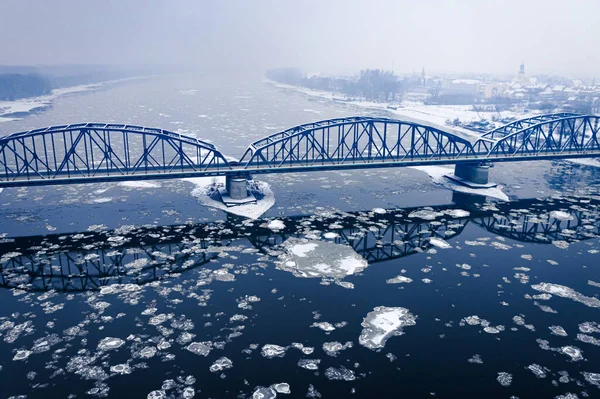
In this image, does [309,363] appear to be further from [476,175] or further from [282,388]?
[476,175]

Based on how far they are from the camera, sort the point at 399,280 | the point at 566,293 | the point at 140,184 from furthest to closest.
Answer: the point at 140,184 < the point at 399,280 < the point at 566,293

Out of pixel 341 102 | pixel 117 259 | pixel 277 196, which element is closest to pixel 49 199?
pixel 117 259

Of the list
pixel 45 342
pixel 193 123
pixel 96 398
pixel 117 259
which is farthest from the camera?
pixel 193 123

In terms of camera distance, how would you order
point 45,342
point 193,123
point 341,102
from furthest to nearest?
point 341,102 < point 193,123 < point 45,342

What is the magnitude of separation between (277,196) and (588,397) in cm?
3589

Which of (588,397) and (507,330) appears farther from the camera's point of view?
(507,330)

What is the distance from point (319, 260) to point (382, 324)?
9.26 m

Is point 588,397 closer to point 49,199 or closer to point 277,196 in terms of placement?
point 277,196

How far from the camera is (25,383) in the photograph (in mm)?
21391

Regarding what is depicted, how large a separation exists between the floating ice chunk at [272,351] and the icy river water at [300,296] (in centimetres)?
16

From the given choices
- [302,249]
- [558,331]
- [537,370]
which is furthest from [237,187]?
[537,370]

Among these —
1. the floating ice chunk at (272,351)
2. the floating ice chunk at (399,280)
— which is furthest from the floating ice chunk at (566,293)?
the floating ice chunk at (272,351)

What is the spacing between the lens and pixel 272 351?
23.9m


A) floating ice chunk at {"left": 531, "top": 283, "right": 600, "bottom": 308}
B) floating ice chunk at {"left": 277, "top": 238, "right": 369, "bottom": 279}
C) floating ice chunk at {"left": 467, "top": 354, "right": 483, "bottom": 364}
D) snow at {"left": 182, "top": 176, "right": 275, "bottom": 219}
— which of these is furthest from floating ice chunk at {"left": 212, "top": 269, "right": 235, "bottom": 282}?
floating ice chunk at {"left": 531, "top": 283, "right": 600, "bottom": 308}
